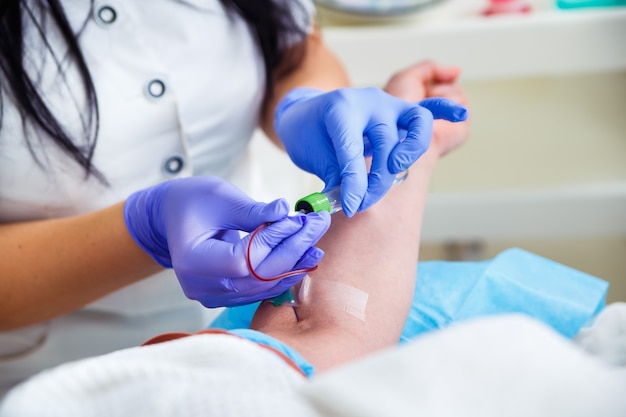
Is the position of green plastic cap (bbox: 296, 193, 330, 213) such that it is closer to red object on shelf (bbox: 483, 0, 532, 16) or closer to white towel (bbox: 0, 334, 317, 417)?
white towel (bbox: 0, 334, 317, 417)

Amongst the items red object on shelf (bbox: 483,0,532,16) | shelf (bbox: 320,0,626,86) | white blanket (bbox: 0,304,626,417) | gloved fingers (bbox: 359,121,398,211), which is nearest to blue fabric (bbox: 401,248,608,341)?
gloved fingers (bbox: 359,121,398,211)

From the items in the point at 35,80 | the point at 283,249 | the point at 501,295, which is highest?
the point at 35,80

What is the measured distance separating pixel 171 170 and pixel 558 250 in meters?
1.46

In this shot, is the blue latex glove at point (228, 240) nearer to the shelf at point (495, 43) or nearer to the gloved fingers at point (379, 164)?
the gloved fingers at point (379, 164)

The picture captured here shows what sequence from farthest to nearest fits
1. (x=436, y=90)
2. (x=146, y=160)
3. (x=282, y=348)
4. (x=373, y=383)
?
(x=436, y=90) → (x=146, y=160) → (x=282, y=348) → (x=373, y=383)

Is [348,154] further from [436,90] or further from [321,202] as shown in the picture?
[436,90]

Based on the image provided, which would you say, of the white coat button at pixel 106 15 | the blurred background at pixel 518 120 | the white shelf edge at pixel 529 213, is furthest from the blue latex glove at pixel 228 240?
the white shelf edge at pixel 529 213

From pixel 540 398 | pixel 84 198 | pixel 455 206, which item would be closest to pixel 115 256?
pixel 84 198

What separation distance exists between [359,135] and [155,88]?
353 millimetres

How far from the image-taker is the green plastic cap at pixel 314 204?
0.83 m

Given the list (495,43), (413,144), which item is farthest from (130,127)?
(495,43)

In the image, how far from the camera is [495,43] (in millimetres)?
1707

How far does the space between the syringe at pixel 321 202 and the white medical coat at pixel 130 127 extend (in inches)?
13.2

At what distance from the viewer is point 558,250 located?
2.19m
